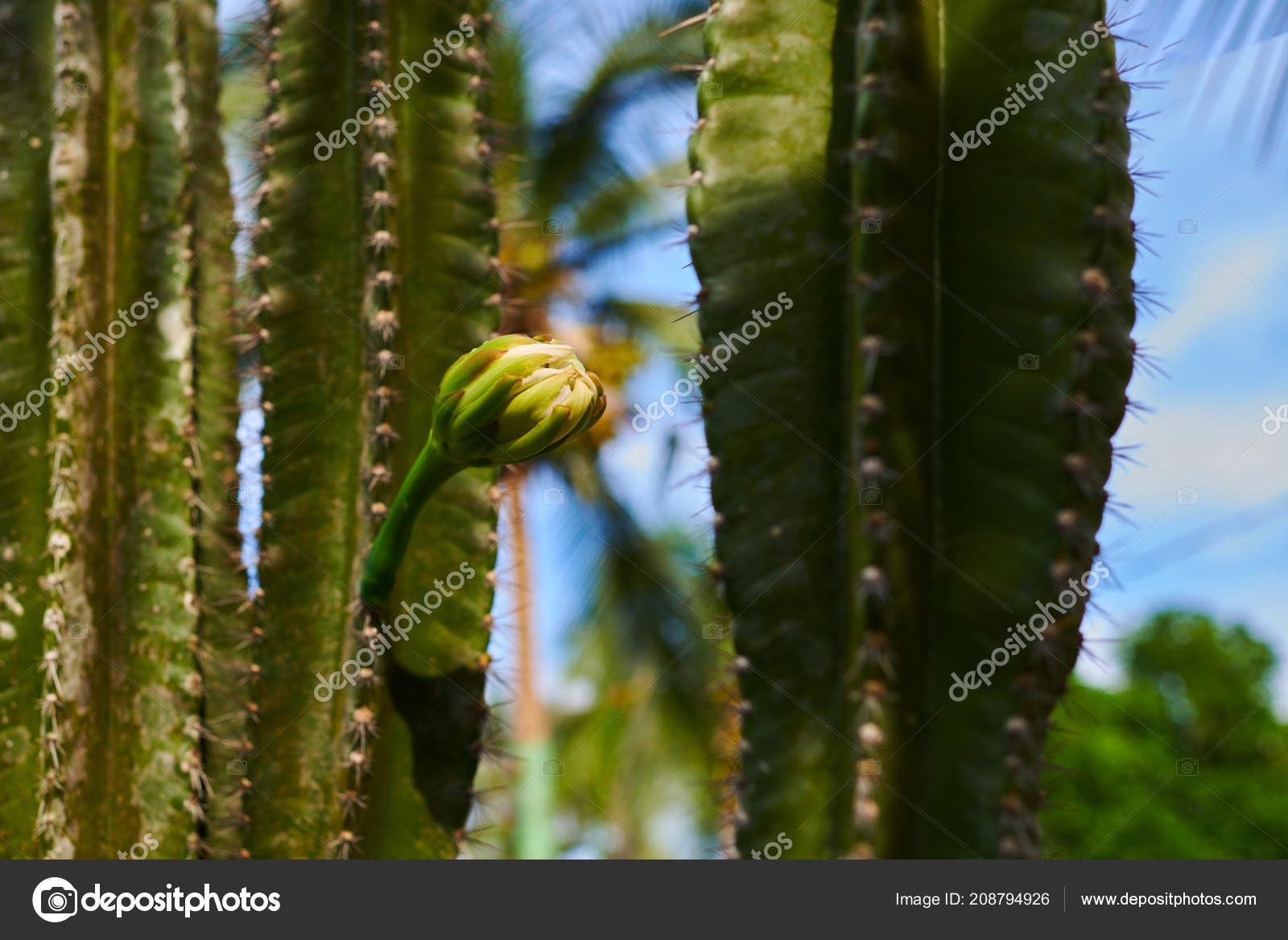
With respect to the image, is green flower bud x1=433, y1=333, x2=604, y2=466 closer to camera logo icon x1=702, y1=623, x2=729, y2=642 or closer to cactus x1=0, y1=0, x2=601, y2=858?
cactus x1=0, y1=0, x2=601, y2=858

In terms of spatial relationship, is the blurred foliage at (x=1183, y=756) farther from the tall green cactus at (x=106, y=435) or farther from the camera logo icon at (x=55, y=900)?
the camera logo icon at (x=55, y=900)

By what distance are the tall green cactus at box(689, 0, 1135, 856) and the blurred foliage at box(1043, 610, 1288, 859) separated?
633 centimetres

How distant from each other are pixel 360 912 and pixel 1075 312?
1.15 metres

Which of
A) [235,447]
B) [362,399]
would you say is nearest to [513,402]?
[362,399]

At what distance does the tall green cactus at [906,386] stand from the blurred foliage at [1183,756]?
633 cm

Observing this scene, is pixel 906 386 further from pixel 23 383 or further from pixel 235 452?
pixel 23 383

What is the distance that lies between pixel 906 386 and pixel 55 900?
1285 millimetres

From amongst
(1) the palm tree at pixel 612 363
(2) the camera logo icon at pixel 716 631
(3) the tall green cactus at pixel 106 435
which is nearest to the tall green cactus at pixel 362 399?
(3) the tall green cactus at pixel 106 435

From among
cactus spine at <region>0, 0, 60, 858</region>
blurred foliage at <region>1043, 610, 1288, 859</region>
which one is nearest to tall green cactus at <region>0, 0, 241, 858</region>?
cactus spine at <region>0, 0, 60, 858</region>

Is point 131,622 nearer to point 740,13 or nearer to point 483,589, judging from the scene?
point 483,589

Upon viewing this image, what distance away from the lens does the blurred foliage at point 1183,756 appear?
8680mm

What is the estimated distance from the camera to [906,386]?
1188 mm

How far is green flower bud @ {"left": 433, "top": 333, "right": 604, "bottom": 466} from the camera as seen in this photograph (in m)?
1.25

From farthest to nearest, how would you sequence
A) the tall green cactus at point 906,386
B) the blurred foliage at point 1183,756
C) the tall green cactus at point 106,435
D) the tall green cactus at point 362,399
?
the blurred foliage at point 1183,756 → the tall green cactus at point 106,435 → the tall green cactus at point 362,399 → the tall green cactus at point 906,386
